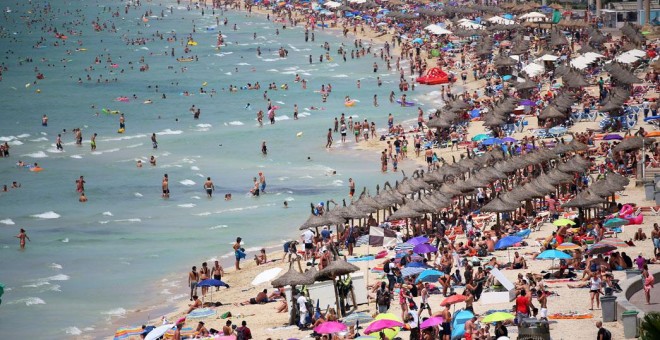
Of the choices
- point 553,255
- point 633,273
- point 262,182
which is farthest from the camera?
point 262,182

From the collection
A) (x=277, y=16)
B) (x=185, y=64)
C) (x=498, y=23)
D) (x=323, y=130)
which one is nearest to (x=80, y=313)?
(x=323, y=130)

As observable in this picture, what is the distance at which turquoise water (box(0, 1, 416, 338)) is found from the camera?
101 ft

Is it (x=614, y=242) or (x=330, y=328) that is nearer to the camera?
(x=330, y=328)

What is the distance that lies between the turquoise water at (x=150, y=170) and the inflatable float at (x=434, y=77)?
97.7 inches

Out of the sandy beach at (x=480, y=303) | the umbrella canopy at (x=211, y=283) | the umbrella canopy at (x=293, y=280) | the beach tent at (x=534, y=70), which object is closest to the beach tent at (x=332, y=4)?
the beach tent at (x=534, y=70)

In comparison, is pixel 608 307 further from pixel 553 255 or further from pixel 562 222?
pixel 562 222

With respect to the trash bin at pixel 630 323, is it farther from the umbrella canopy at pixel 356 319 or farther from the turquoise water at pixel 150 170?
the turquoise water at pixel 150 170

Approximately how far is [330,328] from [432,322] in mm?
1851

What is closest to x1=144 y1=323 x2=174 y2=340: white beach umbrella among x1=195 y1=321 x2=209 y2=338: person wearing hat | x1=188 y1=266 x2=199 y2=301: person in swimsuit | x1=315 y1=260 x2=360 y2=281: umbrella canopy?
x1=195 y1=321 x2=209 y2=338: person wearing hat

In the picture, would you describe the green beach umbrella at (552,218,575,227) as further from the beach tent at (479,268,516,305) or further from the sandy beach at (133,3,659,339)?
the beach tent at (479,268,516,305)

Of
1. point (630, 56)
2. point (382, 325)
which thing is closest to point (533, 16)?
point (630, 56)

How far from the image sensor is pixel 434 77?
62.2m

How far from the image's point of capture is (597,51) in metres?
54.7

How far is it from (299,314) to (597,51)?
3504 cm
